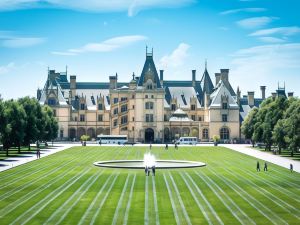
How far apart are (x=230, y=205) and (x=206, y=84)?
115 metres

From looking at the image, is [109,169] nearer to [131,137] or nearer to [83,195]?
[83,195]

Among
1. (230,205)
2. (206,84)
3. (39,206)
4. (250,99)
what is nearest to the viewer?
(39,206)

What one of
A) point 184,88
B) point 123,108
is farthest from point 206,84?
point 123,108

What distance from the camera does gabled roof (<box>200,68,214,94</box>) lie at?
14575 cm

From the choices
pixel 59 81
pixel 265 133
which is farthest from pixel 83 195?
pixel 59 81

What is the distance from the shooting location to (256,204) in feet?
111

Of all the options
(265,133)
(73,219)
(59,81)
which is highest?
(59,81)

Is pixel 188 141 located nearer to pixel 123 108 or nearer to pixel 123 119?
pixel 123 119

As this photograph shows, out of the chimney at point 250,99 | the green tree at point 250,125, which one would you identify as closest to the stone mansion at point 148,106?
the chimney at point 250,99

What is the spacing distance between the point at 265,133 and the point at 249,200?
182 ft

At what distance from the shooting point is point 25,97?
91688 millimetres

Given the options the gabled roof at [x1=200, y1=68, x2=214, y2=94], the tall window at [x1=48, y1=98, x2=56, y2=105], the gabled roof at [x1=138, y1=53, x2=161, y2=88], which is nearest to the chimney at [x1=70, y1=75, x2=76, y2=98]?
the tall window at [x1=48, y1=98, x2=56, y2=105]

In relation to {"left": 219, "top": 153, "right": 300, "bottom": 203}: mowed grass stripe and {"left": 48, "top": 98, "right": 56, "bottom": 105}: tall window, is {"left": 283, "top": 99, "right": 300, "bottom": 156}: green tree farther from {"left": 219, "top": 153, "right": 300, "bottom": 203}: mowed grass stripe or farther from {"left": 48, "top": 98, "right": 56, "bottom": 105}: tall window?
{"left": 48, "top": 98, "right": 56, "bottom": 105}: tall window

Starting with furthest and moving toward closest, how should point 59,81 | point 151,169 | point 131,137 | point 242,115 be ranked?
point 59,81 < point 242,115 < point 131,137 < point 151,169
